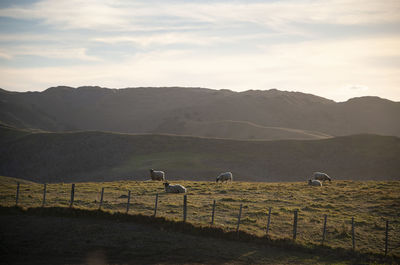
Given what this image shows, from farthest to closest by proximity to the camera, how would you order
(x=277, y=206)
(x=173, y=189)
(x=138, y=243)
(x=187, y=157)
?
(x=187, y=157), (x=173, y=189), (x=277, y=206), (x=138, y=243)

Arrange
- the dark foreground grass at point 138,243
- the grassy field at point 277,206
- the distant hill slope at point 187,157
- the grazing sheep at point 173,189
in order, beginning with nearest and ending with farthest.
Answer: the dark foreground grass at point 138,243
the grassy field at point 277,206
the grazing sheep at point 173,189
the distant hill slope at point 187,157

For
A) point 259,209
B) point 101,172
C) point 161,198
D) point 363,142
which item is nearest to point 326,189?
point 259,209

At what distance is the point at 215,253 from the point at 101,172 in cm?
7449

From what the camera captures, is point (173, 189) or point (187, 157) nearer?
point (173, 189)

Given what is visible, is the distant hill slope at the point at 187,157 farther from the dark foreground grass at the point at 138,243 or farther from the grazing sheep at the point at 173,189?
the dark foreground grass at the point at 138,243

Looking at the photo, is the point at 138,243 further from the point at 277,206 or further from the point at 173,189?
the point at 173,189

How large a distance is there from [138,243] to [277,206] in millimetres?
14232

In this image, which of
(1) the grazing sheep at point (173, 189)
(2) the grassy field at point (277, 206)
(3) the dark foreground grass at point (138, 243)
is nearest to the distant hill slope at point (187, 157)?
(2) the grassy field at point (277, 206)

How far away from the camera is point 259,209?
29.9 meters

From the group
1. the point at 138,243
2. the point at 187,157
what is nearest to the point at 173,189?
the point at 138,243

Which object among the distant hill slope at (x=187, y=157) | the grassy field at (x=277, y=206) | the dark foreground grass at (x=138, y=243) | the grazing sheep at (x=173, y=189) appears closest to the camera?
the dark foreground grass at (x=138, y=243)

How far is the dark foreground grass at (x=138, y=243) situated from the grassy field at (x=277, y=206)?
3.00ft

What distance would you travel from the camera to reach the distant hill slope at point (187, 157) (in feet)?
287

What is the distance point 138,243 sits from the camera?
69.3ft
